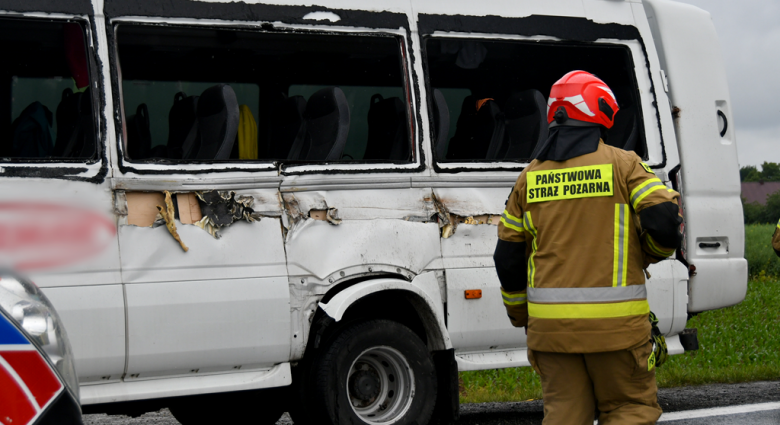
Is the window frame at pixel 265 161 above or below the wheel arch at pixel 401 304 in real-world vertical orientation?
above

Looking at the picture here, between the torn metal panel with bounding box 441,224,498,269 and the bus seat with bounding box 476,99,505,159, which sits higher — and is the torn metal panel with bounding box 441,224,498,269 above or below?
below

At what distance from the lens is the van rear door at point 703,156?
6.09 meters

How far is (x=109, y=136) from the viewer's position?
4.61 metres

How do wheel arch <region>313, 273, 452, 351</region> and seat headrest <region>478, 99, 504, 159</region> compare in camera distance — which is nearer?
wheel arch <region>313, 273, 452, 351</region>

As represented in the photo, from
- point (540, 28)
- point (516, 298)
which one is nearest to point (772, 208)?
point (540, 28)

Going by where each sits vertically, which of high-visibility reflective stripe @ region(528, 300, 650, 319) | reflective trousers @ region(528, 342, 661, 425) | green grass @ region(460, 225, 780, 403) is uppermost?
high-visibility reflective stripe @ region(528, 300, 650, 319)

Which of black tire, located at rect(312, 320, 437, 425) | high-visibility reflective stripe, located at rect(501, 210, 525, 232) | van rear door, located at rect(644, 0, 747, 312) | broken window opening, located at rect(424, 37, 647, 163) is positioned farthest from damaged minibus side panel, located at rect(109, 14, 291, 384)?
van rear door, located at rect(644, 0, 747, 312)

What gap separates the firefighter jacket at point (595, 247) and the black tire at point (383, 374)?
1735 mm

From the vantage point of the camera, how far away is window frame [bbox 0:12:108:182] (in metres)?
4.37

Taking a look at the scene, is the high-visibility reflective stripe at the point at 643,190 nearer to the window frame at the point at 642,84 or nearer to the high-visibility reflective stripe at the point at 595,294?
the high-visibility reflective stripe at the point at 595,294

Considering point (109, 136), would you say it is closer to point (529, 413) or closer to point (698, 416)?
point (529, 413)

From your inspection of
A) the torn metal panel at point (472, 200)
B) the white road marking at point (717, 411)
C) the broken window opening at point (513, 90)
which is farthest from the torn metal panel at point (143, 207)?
the white road marking at point (717, 411)

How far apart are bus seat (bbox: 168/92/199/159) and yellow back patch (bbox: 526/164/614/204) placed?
256cm

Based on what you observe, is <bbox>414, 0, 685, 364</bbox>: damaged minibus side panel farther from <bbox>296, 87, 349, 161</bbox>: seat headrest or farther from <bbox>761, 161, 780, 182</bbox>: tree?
<bbox>761, 161, 780, 182</bbox>: tree
